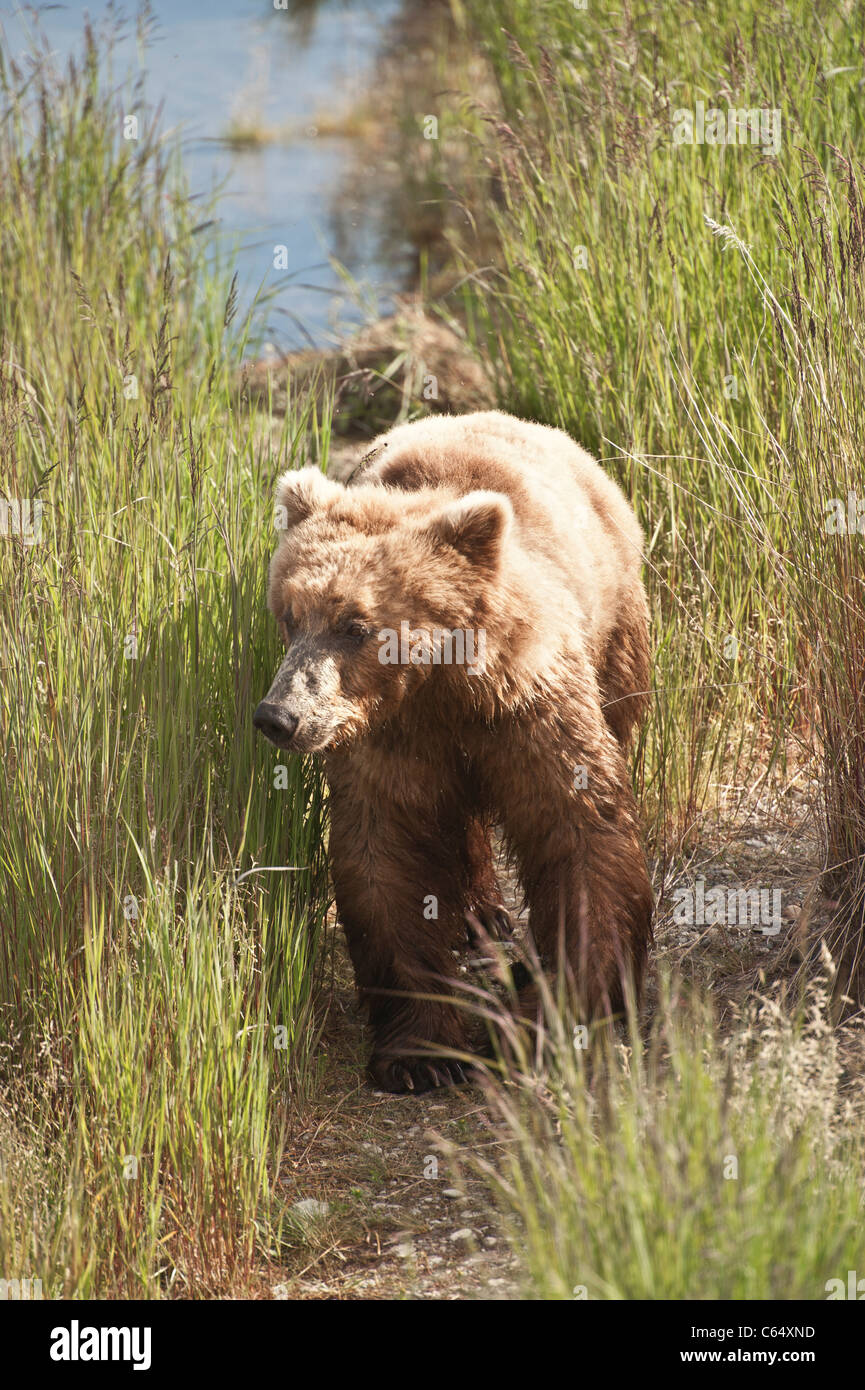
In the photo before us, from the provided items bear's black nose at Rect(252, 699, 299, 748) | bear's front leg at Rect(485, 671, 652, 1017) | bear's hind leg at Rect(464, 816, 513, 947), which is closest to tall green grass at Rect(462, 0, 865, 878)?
bear's hind leg at Rect(464, 816, 513, 947)

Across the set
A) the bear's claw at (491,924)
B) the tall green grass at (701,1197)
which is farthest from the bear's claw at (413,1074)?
the tall green grass at (701,1197)

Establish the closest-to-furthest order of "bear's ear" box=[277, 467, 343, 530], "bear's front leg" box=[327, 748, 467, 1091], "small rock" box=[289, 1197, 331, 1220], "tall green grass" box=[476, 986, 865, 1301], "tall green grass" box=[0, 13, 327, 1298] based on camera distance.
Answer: "tall green grass" box=[476, 986, 865, 1301]
"tall green grass" box=[0, 13, 327, 1298]
"small rock" box=[289, 1197, 331, 1220]
"bear's ear" box=[277, 467, 343, 530]
"bear's front leg" box=[327, 748, 467, 1091]

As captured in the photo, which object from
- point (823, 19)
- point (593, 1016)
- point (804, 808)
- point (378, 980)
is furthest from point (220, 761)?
point (823, 19)

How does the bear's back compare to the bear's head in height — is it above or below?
above

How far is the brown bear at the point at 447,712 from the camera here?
3955mm

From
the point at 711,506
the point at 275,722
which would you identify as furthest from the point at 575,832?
the point at 711,506

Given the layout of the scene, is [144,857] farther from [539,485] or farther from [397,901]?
[539,485]

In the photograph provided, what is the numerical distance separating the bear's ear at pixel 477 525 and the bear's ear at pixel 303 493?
364mm

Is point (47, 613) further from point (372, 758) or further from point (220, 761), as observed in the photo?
point (372, 758)

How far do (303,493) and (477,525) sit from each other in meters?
0.57

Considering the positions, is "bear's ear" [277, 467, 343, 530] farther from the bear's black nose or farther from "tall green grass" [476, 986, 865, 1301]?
"tall green grass" [476, 986, 865, 1301]

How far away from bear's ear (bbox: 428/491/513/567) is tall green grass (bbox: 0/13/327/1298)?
2.40 ft

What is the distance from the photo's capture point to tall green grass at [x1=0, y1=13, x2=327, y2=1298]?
11.6 feet

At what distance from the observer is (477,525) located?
13.0 feet
